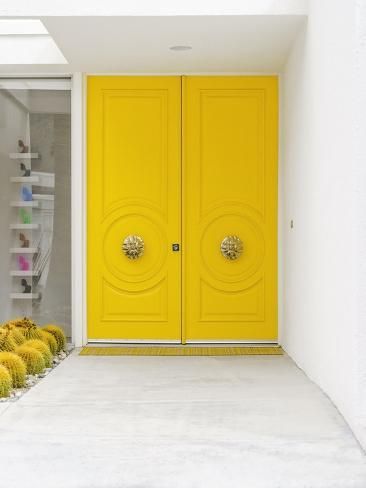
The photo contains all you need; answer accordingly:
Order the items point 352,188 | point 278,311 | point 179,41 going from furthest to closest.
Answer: point 278,311 → point 179,41 → point 352,188

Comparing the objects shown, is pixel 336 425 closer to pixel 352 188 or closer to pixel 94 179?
pixel 352 188

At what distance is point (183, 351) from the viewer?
20.6 ft

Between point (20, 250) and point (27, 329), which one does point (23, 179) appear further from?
point (27, 329)

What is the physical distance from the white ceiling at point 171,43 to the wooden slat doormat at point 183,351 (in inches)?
87.7

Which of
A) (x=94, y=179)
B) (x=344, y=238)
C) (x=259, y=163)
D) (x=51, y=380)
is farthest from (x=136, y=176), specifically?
(x=344, y=238)

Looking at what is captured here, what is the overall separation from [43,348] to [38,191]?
174 cm

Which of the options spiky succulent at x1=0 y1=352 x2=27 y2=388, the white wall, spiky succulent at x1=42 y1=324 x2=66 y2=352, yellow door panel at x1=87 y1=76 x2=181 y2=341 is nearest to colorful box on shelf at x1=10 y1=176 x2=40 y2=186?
yellow door panel at x1=87 y1=76 x2=181 y2=341

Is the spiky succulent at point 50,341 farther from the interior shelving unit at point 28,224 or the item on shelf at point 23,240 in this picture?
the item on shelf at point 23,240

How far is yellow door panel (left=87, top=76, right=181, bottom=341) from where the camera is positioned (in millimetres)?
6668

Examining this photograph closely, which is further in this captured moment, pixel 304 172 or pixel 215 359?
pixel 215 359

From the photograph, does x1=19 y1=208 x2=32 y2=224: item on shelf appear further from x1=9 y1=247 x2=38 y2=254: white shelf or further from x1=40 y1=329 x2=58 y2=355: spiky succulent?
x1=40 y1=329 x2=58 y2=355: spiky succulent

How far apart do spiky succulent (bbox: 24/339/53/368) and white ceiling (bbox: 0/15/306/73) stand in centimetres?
208

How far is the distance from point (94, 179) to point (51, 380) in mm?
2190

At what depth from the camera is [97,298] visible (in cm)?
667
